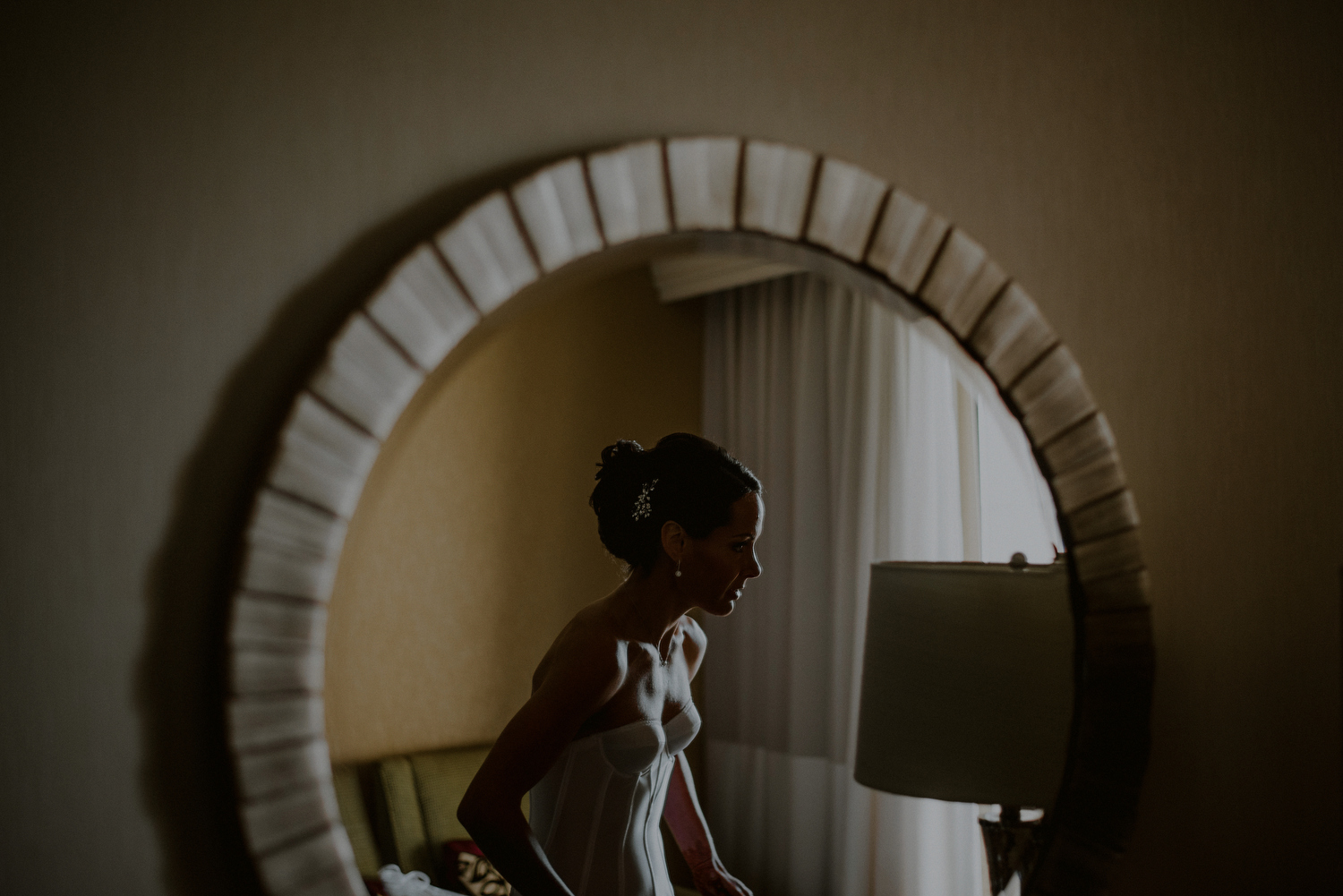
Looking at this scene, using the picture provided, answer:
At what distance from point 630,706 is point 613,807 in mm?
96

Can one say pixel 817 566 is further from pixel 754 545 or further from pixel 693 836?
pixel 693 836

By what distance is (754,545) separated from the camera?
0.92 metres

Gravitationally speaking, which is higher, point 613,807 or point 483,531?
point 483,531

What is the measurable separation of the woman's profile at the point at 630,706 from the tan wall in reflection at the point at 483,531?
3 cm

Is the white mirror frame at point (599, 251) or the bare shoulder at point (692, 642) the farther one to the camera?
the bare shoulder at point (692, 642)

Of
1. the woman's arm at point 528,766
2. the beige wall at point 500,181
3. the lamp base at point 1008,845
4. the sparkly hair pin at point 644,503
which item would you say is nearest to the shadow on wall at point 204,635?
the beige wall at point 500,181

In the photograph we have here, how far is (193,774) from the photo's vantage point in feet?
2.37

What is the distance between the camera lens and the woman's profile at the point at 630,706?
77cm

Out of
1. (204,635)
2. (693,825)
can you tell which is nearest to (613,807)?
(693,825)

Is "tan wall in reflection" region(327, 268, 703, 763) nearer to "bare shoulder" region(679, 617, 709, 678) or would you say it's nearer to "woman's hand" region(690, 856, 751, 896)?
"bare shoulder" region(679, 617, 709, 678)

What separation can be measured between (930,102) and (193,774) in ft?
3.20

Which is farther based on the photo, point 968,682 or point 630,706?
point 968,682

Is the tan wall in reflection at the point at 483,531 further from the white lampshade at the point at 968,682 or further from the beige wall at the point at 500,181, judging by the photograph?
the white lampshade at the point at 968,682

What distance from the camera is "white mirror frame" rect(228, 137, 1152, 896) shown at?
2.36 ft
